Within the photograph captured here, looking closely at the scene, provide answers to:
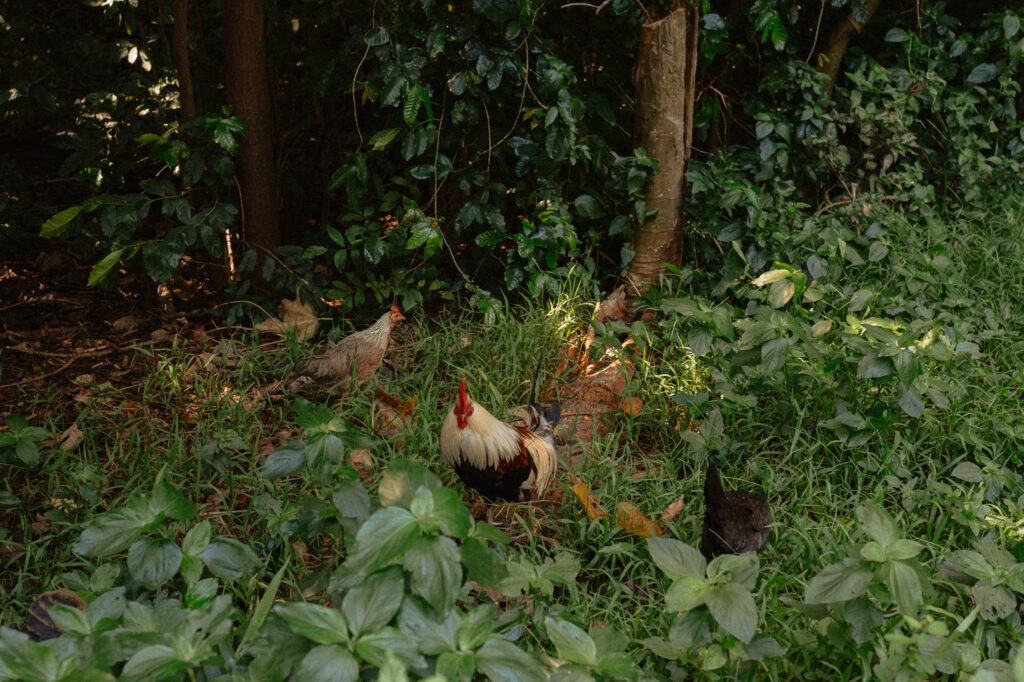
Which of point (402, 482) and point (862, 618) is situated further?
point (862, 618)

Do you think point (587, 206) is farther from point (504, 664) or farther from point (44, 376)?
point (504, 664)

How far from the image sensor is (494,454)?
2490mm

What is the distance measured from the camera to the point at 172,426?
2926mm

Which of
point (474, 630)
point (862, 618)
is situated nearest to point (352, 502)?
point (474, 630)

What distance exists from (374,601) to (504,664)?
228 mm

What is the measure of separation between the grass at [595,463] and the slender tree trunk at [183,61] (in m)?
1.00

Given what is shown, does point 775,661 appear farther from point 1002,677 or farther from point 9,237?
point 9,237

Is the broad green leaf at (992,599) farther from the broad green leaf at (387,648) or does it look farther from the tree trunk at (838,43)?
the tree trunk at (838,43)

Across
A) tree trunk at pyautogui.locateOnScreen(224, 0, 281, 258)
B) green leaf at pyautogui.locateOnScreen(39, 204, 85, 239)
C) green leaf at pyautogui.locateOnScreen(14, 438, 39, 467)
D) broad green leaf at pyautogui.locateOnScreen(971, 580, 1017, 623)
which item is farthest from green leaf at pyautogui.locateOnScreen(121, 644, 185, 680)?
tree trunk at pyautogui.locateOnScreen(224, 0, 281, 258)

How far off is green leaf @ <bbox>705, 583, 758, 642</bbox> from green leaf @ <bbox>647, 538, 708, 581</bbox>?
0.08 metres

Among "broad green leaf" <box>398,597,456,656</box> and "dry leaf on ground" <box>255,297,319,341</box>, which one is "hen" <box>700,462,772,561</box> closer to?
"broad green leaf" <box>398,597,456,656</box>

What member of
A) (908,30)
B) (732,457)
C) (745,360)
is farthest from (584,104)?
(908,30)

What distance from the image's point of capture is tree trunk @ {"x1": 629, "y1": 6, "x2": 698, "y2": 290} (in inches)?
135

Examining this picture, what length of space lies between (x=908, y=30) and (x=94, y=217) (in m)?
4.00
